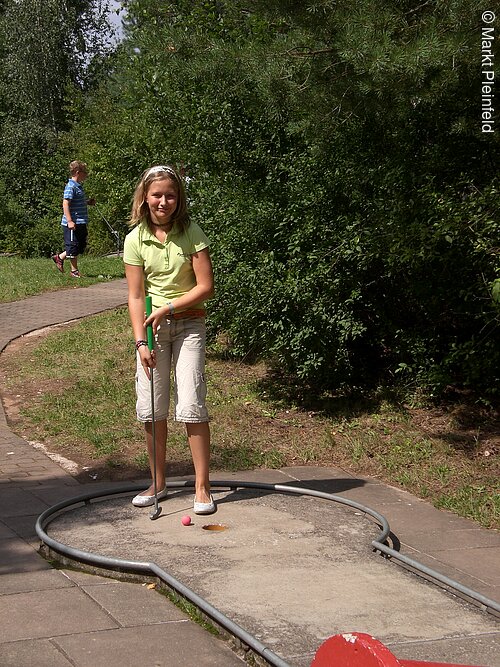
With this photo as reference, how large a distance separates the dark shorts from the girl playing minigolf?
34.2 feet

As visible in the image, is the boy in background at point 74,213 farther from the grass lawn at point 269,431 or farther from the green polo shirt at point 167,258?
the green polo shirt at point 167,258

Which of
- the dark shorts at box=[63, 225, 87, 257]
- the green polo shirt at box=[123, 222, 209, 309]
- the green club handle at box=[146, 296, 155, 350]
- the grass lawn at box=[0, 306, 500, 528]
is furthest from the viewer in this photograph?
the dark shorts at box=[63, 225, 87, 257]

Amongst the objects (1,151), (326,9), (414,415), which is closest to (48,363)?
(414,415)

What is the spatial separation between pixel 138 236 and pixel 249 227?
2731 millimetres

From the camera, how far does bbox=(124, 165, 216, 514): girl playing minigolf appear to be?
5789mm

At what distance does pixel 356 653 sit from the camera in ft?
9.07

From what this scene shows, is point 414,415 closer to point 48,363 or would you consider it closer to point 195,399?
point 195,399

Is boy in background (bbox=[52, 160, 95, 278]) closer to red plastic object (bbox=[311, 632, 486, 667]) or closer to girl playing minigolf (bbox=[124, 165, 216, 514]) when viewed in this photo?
girl playing minigolf (bbox=[124, 165, 216, 514])

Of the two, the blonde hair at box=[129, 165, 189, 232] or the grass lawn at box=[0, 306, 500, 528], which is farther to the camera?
the grass lawn at box=[0, 306, 500, 528]

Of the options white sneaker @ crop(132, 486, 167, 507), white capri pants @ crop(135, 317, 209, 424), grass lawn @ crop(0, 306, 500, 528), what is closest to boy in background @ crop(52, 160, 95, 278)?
grass lawn @ crop(0, 306, 500, 528)

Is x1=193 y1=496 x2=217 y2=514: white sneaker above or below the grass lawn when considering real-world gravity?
above

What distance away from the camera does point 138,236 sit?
5.88 metres

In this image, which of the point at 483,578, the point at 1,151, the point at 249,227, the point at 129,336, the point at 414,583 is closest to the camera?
the point at 414,583

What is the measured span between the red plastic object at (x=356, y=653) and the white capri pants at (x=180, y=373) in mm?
2952
